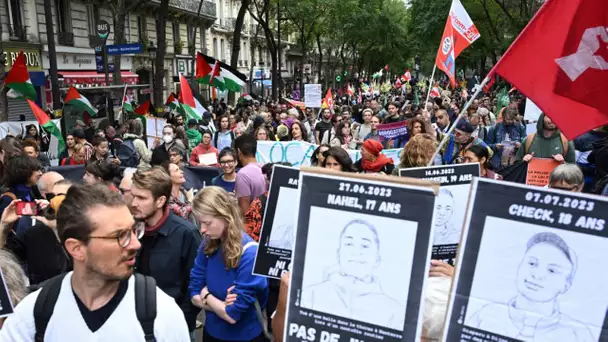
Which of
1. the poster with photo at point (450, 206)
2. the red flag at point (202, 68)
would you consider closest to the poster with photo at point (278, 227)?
the poster with photo at point (450, 206)

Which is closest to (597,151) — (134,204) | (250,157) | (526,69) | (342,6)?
(526,69)

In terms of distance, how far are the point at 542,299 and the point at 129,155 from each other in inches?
299

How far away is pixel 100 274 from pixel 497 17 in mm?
40659

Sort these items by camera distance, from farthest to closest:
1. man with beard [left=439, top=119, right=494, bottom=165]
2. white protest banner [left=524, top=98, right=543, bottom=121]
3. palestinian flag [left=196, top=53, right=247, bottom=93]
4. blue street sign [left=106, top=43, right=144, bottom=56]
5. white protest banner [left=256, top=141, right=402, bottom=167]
Answer: 1. palestinian flag [left=196, top=53, right=247, bottom=93]
2. blue street sign [left=106, top=43, right=144, bottom=56]
3. white protest banner [left=524, top=98, right=543, bottom=121]
4. white protest banner [left=256, top=141, right=402, bottom=167]
5. man with beard [left=439, top=119, right=494, bottom=165]

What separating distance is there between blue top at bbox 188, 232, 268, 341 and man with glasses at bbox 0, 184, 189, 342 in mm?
969

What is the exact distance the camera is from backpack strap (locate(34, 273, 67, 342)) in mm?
2035

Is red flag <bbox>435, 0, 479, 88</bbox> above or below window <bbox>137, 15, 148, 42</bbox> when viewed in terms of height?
below

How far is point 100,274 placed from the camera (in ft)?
6.80

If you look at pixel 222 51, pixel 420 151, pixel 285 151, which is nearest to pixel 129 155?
pixel 285 151

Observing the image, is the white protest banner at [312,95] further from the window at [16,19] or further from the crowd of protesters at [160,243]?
the window at [16,19]

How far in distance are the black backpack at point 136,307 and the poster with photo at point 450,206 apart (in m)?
1.83

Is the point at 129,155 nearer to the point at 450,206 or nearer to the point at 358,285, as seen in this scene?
the point at 450,206

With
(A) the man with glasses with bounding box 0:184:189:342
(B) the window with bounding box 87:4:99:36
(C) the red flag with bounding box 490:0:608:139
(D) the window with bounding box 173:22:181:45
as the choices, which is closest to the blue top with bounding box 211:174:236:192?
(C) the red flag with bounding box 490:0:608:139

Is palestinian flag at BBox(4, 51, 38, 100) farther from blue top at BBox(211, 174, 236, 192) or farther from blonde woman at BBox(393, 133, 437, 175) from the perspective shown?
blonde woman at BBox(393, 133, 437, 175)
